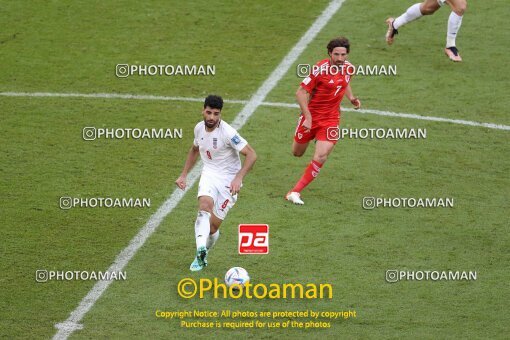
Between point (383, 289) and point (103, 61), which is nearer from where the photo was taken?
point (383, 289)

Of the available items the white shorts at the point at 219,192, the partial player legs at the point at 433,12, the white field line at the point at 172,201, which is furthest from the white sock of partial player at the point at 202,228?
the partial player legs at the point at 433,12

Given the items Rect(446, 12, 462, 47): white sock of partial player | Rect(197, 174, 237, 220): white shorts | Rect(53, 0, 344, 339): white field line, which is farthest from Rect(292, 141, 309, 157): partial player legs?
Rect(446, 12, 462, 47): white sock of partial player

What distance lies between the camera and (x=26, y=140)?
16797mm

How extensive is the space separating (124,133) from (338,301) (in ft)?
18.5

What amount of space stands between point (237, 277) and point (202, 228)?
2.35 ft

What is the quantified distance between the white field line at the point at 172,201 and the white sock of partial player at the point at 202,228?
1.08m

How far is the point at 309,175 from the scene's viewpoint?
50.1ft

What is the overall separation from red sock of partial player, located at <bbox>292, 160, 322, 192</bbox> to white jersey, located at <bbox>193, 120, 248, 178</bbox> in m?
1.88

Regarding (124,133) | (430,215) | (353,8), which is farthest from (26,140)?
(353,8)

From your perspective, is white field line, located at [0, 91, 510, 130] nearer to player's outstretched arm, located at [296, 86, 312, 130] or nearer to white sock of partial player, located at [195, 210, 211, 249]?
player's outstretched arm, located at [296, 86, 312, 130]

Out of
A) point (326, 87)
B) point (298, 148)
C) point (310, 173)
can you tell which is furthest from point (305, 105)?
point (298, 148)

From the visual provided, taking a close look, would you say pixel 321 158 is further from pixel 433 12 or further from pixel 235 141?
pixel 433 12

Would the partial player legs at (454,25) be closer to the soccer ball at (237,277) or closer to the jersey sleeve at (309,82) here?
the jersey sleeve at (309,82)

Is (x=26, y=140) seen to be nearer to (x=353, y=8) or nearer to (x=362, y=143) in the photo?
(x=362, y=143)
